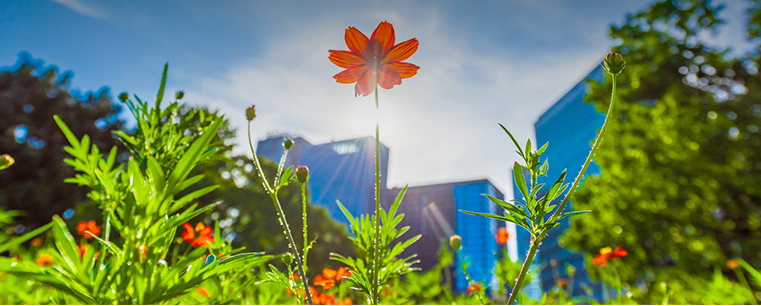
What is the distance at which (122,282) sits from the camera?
1.40 ft

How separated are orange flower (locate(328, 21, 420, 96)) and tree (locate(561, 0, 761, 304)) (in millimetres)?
6553

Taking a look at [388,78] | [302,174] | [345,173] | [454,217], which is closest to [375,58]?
[388,78]

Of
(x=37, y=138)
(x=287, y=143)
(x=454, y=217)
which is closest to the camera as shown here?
(x=287, y=143)

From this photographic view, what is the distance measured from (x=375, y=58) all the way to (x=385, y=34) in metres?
0.06

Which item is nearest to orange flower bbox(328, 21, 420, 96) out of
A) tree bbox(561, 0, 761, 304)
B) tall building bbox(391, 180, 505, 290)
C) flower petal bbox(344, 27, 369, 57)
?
flower petal bbox(344, 27, 369, 57)

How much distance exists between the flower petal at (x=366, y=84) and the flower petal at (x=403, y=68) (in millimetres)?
50

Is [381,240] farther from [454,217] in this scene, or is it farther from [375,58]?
[454,217]

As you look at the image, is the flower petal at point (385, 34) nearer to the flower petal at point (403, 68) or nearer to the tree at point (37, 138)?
the flower petal at point (403, 68)

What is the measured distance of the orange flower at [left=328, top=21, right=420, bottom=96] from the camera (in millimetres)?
762

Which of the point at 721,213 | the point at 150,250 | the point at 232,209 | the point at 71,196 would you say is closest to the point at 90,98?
the point at 71,196

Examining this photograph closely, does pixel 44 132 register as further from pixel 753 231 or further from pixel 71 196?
pixel 753 231

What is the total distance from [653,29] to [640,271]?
5986mm

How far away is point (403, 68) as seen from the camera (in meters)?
0.78

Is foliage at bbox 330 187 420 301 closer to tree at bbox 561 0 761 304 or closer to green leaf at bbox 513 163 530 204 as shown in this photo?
green leaf at bbox 513 163 530 204
